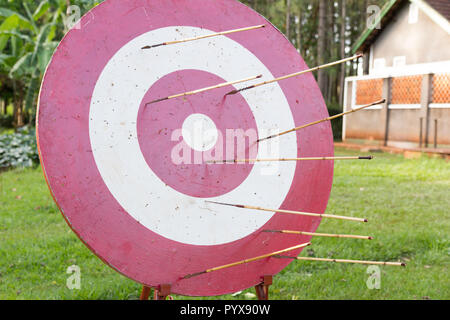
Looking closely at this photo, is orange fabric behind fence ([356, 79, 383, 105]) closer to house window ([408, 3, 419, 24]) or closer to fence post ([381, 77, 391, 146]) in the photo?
fence post ([381, 77, 391, 146])

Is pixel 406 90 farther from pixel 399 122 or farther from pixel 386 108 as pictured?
pixel 399 122

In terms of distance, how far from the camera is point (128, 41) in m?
1.82

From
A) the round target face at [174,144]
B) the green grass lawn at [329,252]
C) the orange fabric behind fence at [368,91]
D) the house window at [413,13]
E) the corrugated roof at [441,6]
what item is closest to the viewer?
the round target face at [174,144]

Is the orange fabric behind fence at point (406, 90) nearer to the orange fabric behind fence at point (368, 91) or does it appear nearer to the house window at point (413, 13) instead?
the orange fabric behind fence at point (368, 91)

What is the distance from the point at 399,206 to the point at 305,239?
3.51 m

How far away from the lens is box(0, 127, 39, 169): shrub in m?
8.12

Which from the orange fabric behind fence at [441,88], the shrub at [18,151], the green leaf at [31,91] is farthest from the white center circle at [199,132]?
the orange fabric behind fence at [441,88]

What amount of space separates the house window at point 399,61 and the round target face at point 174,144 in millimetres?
11720

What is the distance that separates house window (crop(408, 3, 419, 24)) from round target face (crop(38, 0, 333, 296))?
1171cm

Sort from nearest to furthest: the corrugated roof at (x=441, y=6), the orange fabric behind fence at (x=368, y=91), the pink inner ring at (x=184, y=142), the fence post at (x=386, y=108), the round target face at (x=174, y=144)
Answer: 1. the round target face at (x=174, y=144)
2. the pink inner ring at (x=184, y=142)
3. the corrugated roof at (x=441, y=6)
4. the fence post at (x=386, y=108)
5. the orange fabric behind fence at (x=368, y=91)

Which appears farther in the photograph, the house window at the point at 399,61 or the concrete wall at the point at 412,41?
the house window at the point at 399,61

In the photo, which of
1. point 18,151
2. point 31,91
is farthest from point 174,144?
point 31,91

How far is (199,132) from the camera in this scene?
1.90m

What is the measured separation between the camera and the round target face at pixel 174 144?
1665mm
